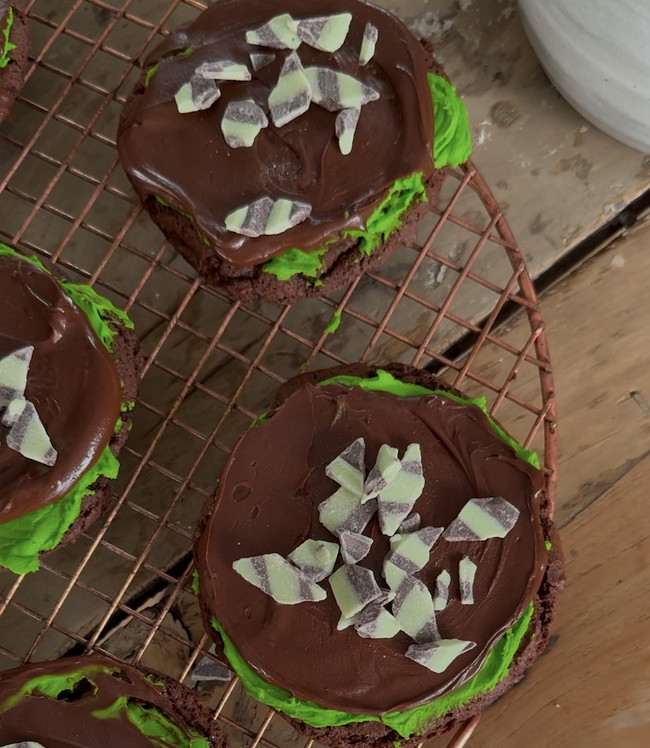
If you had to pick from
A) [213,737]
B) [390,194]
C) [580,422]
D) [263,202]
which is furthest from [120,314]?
[580,422]

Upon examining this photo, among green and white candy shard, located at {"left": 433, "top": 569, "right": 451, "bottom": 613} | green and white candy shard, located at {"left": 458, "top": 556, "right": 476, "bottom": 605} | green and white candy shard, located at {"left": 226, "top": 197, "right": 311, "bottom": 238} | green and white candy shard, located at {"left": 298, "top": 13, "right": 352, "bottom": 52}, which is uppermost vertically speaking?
green and white candy shard, located at {"left": 298, "top": 13, "right": 352, "bottom": 52}

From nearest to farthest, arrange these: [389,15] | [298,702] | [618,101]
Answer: [298,702], [389,15], [618,101]

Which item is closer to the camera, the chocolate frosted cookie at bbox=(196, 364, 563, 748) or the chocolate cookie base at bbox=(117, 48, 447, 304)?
the chocolate frosted cookie at bbox=(196, 364, 563, 748)

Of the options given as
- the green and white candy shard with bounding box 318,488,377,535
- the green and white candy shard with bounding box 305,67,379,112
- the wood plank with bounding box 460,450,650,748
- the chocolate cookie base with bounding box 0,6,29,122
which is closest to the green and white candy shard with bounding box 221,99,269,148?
the green and white candy shard with bounding box 305,67,379,112

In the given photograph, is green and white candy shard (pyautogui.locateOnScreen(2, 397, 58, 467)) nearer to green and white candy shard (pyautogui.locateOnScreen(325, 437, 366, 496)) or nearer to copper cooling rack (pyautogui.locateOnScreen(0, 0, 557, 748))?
copper cooling rack (pyautogui.locateOnScreen(0, 0, 557, 748))

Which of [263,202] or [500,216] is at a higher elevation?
[500,216]

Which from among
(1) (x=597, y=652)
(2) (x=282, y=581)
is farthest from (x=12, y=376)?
(1) (x=597, y=652)

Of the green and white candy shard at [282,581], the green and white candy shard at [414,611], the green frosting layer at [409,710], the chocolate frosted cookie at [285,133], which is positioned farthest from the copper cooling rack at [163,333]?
the green and white candy shard at [414,611]

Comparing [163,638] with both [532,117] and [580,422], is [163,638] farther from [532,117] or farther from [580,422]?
[532,117]
